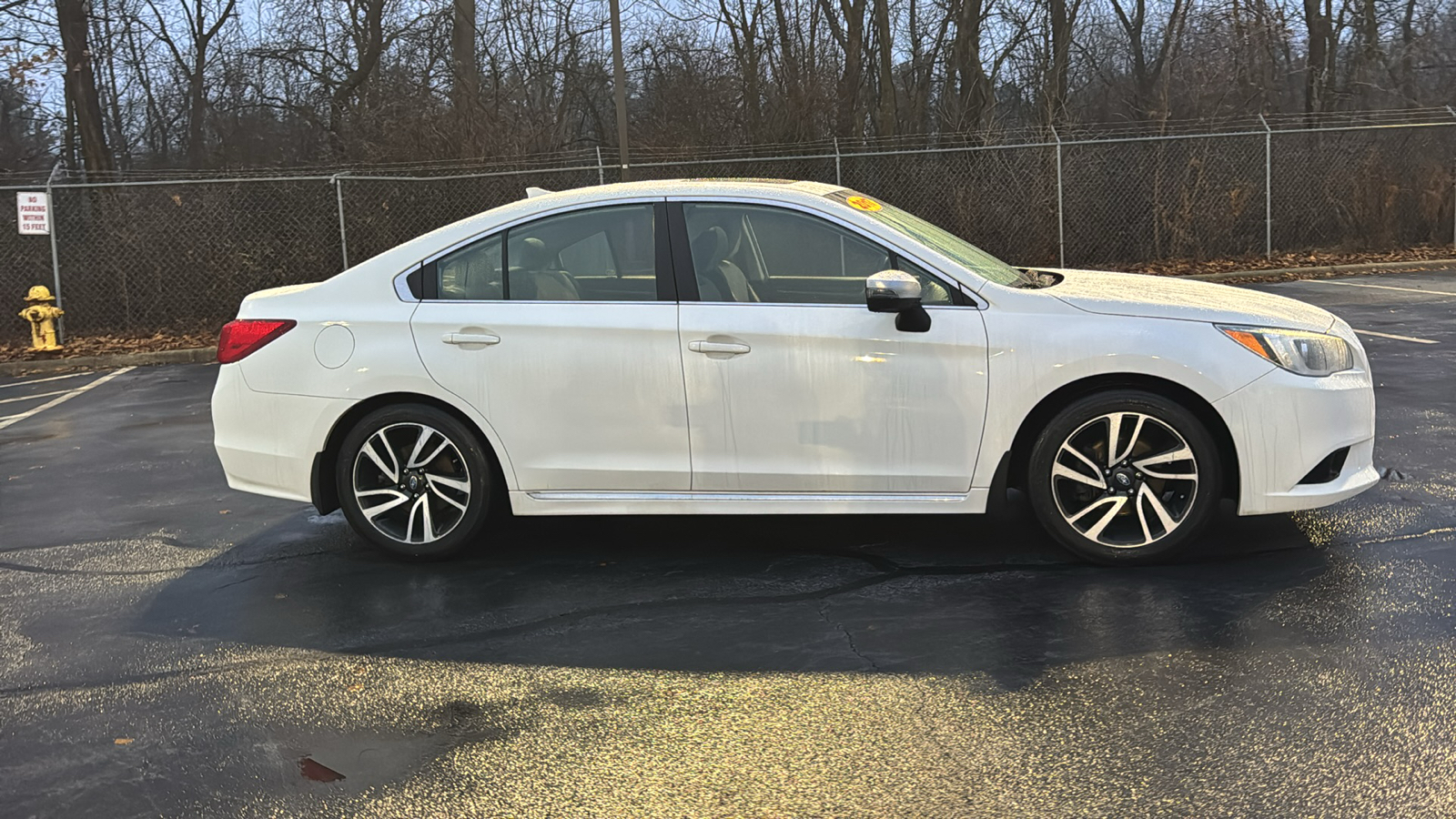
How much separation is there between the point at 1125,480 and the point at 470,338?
9.03 ft

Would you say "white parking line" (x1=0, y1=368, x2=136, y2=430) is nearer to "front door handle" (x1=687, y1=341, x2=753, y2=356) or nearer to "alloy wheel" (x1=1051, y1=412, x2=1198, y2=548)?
"front door handle" (x1=687, y1=341, x2=753, y2=356)

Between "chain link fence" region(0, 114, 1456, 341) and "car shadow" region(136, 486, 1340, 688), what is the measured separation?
10988mm

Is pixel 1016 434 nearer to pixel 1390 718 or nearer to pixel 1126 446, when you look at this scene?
pixel 1126 446

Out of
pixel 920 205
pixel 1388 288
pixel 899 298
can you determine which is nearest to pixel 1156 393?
pixel 899 298

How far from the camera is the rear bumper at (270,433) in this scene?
5.25 m

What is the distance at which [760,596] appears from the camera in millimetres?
4645

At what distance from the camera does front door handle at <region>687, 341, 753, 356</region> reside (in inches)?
192

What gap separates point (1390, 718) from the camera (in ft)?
11.1

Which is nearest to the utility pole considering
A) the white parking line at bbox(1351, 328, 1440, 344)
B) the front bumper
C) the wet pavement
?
the white parking line at bbox(1351, 328, 1440, 344)

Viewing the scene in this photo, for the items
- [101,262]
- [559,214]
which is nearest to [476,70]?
[101,262]

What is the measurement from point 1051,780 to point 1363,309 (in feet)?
38.4

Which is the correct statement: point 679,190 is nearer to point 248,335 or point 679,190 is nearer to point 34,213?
point 248,335

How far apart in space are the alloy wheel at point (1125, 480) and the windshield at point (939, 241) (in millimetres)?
761

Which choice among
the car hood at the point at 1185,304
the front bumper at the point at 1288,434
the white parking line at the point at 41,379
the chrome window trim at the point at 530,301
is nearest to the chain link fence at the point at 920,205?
the white parking line at the point at 41,379
